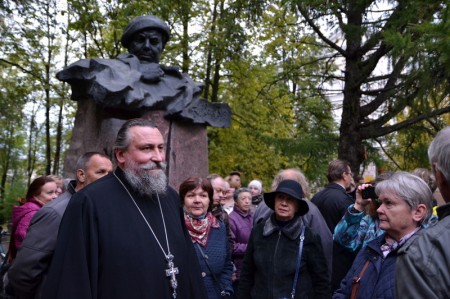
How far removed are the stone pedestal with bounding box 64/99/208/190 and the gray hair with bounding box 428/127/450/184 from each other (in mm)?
5222

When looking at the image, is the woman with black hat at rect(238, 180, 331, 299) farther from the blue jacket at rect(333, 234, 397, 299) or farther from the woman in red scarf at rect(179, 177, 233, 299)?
the blue jacket at rect(333, 234, 397, 299)

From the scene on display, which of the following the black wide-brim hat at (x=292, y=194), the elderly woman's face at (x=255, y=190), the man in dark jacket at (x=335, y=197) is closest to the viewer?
the black wide-brim hat at (x=292, y=194)

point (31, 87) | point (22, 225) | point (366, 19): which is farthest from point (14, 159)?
point (22, 225)

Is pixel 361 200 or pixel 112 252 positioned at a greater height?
pixel 361 200

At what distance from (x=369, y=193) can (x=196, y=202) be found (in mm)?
1497

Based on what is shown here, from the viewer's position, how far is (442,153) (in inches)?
82.0

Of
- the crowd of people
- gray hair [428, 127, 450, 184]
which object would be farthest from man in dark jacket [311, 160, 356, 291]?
gray hair [428, 127, 450, 184]

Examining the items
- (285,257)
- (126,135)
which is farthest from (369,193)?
(126,135)

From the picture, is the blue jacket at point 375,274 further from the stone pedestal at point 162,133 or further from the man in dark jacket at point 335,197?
the stone pedestal at point 162,133

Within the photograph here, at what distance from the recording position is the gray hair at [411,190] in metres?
3.49

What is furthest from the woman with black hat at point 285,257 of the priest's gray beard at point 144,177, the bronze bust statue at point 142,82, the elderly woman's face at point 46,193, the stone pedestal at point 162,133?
the bronze bust statue at point 142,82

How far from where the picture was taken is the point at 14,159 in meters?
Answer: 31.6

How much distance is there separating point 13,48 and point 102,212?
13.1 m

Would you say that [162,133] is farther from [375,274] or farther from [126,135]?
[375,274]
